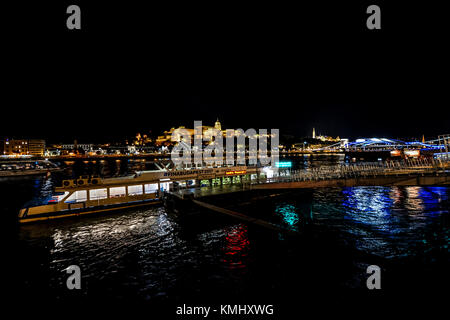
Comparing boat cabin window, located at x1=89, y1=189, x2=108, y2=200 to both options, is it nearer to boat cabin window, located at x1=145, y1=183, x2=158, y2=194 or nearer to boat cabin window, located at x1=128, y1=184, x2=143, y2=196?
boat cabin window, located at x1=128, y1=184, x2=143, y2=196

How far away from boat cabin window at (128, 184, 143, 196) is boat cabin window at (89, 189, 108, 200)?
7.90 feet

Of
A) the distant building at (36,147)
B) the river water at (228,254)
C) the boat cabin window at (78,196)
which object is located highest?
the distant building at (36,147)

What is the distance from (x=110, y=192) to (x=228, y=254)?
16347 millimetres

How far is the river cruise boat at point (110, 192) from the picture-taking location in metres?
21.6

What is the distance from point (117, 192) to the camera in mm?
25312

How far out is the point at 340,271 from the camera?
12180 mm

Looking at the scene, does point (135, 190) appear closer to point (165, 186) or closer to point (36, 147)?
point (165, 186)

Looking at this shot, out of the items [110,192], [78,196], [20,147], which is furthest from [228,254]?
[20,147]

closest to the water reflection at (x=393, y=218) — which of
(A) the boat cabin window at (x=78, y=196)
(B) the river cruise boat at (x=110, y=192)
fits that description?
(B) the river cruise boat at (x=110, y=192)

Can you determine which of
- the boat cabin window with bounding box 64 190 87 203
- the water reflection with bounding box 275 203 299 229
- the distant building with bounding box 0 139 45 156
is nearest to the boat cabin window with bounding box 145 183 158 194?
the boat cabin window with bounding box 64 190 87 203

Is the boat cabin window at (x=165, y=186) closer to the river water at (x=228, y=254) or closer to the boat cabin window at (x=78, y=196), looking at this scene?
the river water at (x=228, y=254)

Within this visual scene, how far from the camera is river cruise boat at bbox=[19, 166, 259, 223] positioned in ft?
70.9
